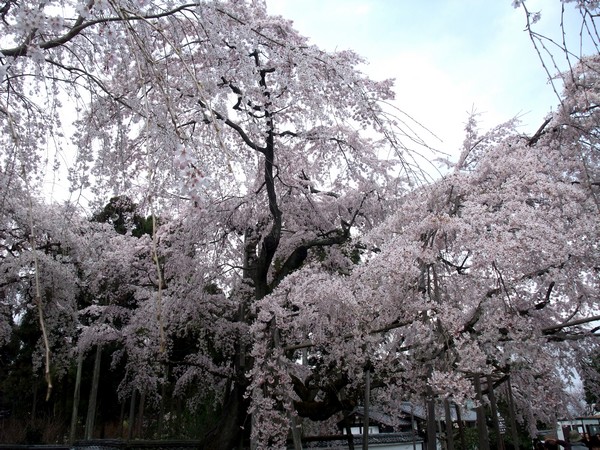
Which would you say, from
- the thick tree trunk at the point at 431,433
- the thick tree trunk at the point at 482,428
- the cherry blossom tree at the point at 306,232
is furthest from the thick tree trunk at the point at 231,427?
the thick tree trunk at the point at 482,428

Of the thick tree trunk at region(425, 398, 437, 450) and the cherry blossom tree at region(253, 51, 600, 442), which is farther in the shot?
the cherry blossom tree at region(253, 51, 600, 442)

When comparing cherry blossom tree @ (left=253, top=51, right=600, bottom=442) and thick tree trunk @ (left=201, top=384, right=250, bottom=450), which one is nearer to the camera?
cherry blossom tree @ (left=253, top=51, right=600, bottom=442)

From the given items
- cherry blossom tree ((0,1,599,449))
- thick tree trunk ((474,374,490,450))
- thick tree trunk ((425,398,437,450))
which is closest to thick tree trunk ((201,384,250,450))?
cherry blossom tree ((0,1,599,449))

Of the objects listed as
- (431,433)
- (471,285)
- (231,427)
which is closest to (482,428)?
(431,433)

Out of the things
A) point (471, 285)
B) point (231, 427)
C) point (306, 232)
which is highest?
point (306, 232)

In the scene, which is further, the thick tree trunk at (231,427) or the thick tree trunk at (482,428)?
the thick tree trunk at (231,427)

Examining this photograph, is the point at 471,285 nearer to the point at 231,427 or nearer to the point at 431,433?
the point at 431,433

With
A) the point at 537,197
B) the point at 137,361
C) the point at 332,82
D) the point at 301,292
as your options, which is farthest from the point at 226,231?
the point at 537,197

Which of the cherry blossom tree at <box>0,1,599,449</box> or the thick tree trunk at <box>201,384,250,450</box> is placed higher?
the cherry blossom tree at <box>0,1,599,449</box>

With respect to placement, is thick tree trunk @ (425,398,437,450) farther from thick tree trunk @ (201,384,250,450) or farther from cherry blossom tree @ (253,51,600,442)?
thick tree trunk @ (201,384,250,450)

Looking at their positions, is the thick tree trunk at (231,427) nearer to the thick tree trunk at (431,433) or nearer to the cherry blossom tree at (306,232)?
the cherry blossom tree at (306,232)

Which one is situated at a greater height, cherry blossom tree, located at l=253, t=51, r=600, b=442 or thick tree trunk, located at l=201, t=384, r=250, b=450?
cherry blossom tree, located at l=253, t=51, r=600, b=442

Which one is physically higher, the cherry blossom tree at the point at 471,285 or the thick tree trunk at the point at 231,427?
the cherry blossom tree at the point at 471,285

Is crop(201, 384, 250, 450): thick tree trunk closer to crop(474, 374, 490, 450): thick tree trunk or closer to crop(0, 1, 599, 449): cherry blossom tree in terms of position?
crop(0, 1, 599, 449): cherry blossom tree
